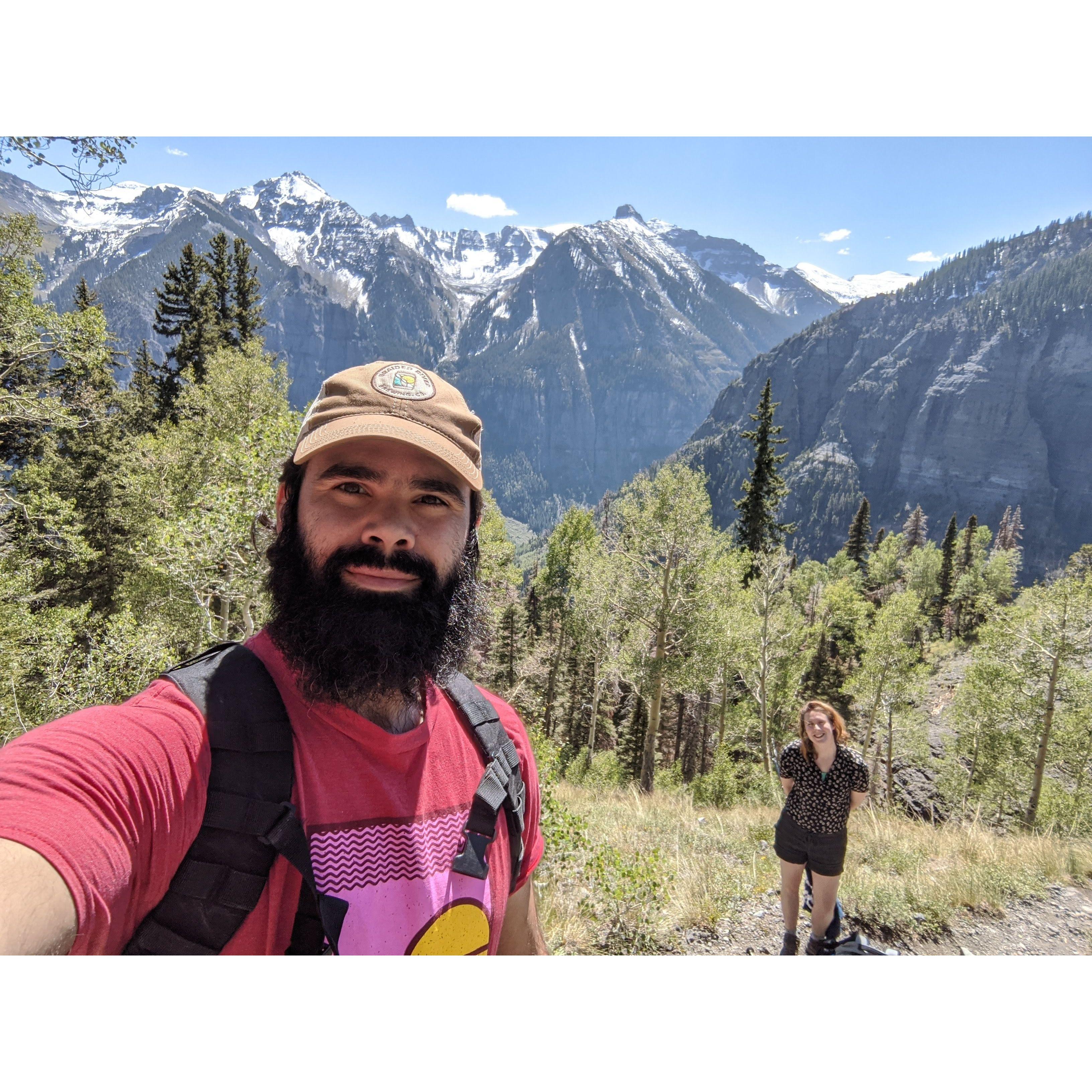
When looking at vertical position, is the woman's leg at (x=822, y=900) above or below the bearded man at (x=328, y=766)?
below

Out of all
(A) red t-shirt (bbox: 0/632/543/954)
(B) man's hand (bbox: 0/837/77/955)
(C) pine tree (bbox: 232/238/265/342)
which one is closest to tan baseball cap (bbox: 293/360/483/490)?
(A) red t-shirt (bbox: 0/632/543/954)

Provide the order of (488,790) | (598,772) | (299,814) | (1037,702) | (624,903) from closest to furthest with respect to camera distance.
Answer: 1. (299,814)
2. (488,790)
3. (624,903)
4. (1037,702)
5. (598,772)

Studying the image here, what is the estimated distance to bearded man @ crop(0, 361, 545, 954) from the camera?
0.97 meters

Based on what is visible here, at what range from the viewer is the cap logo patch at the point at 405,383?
65.2 inches

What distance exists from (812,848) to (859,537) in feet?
239

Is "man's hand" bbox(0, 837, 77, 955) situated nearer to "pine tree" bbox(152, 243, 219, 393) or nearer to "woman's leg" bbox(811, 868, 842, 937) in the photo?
"woman's leg" bbox(811, 868, 842, 937)

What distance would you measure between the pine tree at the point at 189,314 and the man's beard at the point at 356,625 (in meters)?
24.6

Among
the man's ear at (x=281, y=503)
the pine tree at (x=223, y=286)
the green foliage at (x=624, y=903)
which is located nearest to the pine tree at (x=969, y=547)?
the pine tree at (x=223, y=286)

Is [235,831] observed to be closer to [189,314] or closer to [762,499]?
[762,499]

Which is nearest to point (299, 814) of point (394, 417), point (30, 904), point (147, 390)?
point (30, 904)

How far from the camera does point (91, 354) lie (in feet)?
25.0

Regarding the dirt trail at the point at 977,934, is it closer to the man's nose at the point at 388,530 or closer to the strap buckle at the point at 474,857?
the strap buckle at the point at 474,857

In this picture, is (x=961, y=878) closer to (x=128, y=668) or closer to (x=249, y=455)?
(x=249, y=455)

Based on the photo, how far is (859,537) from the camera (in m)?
67.0
